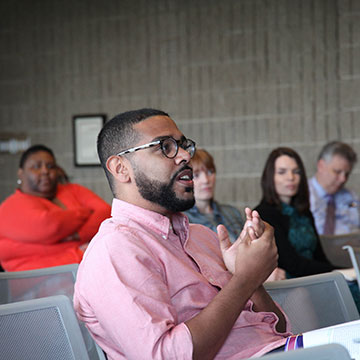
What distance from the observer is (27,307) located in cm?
145

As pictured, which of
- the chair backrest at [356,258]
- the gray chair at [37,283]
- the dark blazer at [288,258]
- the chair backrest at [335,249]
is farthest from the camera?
the chair backrest at [335,249]

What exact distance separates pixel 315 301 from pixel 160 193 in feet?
2.21

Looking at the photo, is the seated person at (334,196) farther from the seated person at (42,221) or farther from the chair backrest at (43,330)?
the chair backrest at (43,330)

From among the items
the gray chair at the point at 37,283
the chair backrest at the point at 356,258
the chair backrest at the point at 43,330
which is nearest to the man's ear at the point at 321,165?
the chair backrest at the point at 356,258

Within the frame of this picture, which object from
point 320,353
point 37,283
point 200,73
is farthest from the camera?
point 200,73

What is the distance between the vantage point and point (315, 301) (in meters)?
1.90

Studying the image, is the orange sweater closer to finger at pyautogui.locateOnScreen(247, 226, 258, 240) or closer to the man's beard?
the man's beard

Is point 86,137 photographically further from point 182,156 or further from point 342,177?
point 182,156

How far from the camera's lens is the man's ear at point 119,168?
1631 millimetres

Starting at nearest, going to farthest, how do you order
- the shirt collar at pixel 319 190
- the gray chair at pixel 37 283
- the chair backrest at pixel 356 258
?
the gray chair at pixel 37 283, the chair backrest at pixel 356 258, the shirt collar at pixel 319 190

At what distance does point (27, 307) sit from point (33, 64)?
Answer: 6.25m

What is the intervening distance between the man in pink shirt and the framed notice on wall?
5288mm

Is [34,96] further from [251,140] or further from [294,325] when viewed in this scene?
[294,325]

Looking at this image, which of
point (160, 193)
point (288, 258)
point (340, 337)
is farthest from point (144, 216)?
point (288, 258)
